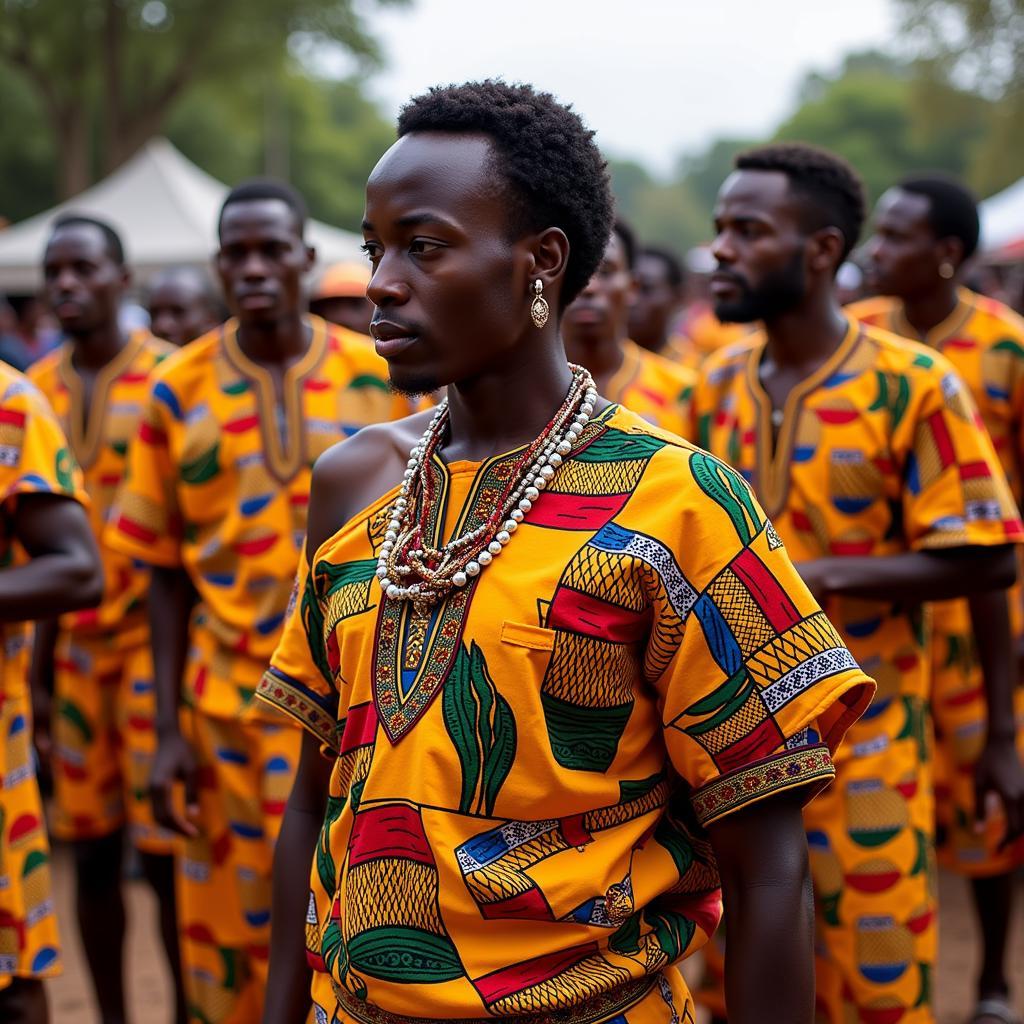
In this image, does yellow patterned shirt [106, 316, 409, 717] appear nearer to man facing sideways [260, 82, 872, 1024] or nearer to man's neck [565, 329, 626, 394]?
man's neck [565, 329, 626, 394]

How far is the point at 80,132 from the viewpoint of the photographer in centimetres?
2994

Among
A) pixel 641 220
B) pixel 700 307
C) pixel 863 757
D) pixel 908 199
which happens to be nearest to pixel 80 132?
pixel 700 307

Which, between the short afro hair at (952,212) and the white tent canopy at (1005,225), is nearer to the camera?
the short afro hair at (952,212)

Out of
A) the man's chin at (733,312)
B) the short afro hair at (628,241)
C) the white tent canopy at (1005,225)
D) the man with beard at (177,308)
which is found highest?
the white tent canopy at (1005,225)

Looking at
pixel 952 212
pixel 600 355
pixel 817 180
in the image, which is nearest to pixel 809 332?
pixel 817 180

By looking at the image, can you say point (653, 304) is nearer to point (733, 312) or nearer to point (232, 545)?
point (733, 312)

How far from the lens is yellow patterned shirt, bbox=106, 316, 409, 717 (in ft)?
14.1

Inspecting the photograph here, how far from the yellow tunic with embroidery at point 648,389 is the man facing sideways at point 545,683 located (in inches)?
120

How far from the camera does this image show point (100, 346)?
594cm

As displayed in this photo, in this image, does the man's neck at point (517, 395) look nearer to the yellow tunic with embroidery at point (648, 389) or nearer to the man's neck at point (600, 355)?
the yellow tunic with embroidery at point (648, 389)

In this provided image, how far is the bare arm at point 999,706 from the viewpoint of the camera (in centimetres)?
398

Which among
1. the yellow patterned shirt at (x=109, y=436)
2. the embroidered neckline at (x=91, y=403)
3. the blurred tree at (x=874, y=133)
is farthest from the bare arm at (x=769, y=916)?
the blurred tree at (x=874, y=133)

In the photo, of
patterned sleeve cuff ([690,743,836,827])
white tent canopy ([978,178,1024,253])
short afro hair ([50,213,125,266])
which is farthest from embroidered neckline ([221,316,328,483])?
white tent canopy ([978,178,1024,253])

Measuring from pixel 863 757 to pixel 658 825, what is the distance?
1.82 meters
